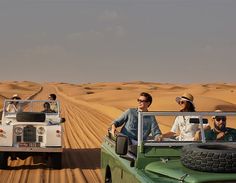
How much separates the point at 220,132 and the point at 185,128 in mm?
654

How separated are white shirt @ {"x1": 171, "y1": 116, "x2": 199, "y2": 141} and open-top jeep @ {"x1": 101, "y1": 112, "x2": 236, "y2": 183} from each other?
97mm

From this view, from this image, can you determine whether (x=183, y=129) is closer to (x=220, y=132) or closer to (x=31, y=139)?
(x=220, y=132)

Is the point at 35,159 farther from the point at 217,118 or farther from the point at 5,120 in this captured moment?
the point at 217,118

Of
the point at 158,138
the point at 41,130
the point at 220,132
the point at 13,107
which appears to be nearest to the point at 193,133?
the point at 158,138

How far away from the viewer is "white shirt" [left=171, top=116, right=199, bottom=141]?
6.34m

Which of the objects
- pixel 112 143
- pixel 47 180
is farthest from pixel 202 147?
pixel 47 180

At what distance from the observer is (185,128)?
6434 mm

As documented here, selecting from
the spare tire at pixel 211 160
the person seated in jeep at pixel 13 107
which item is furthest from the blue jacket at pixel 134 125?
the person seated in jeep at pixel 13 107

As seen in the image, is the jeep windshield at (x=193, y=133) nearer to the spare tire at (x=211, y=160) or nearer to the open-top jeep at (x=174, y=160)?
the open-top jeep at (x=174, y=160)

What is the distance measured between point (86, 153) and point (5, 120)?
9.43 ft

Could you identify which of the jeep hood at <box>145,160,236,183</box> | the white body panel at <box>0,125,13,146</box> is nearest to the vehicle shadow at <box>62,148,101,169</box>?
the white body panel at <box>0,125,13,146</box>

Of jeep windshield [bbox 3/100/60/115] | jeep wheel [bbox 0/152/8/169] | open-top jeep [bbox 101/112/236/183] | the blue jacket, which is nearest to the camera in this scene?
open-top jeep [bbox 101/112/236/183]

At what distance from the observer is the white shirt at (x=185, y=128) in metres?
6.34

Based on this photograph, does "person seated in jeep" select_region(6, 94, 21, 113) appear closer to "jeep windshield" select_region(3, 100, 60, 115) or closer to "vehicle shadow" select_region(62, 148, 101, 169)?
"jeep windshield" select_region(3, 100, 60, 115)
